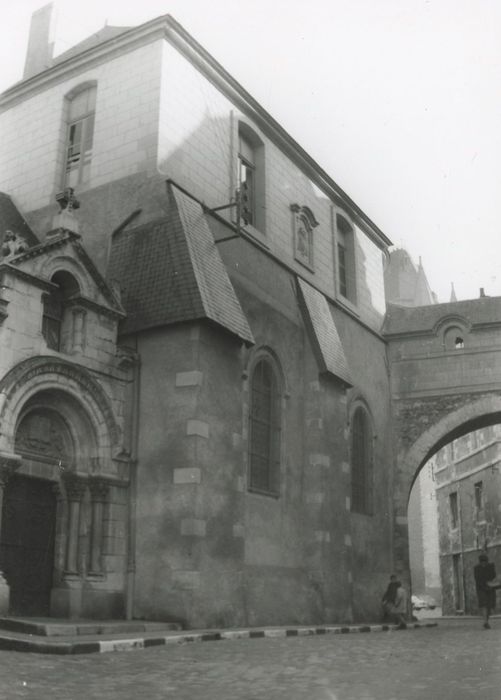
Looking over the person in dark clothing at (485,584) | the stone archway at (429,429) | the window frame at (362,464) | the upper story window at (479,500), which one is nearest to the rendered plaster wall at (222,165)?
the window frame at (362,464)

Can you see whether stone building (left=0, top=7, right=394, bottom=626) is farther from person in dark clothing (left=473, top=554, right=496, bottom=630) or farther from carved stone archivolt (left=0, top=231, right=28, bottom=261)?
person in dark clothing (left=473, top=554, right=496, bottom=630)

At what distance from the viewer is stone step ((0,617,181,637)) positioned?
341 inches

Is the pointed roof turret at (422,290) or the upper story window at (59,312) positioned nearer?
the upper story window at (59,312)

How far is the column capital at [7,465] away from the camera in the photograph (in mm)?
10172

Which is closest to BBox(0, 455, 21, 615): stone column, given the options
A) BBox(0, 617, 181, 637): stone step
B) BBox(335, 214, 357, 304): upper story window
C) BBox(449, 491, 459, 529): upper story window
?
BBox(0, 617, 181, 637): stone step

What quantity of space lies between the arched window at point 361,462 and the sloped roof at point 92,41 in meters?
9.41

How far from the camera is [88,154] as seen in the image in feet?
48.8

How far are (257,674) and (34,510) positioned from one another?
17.9ft

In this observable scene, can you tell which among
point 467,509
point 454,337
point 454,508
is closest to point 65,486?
point 454,337

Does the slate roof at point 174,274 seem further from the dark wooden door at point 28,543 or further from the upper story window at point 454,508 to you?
the upper story window at point 454,508

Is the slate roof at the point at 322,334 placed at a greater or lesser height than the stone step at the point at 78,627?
greater

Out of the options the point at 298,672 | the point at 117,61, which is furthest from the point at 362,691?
the point at 117,61

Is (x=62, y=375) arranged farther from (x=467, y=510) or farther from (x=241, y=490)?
(x=467, y=510)

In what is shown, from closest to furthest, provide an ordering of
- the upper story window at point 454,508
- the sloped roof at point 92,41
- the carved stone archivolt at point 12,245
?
the carved stone archivolt at point 12,245
the sloped roof at point 92,41
the upper story window at point 454,508
